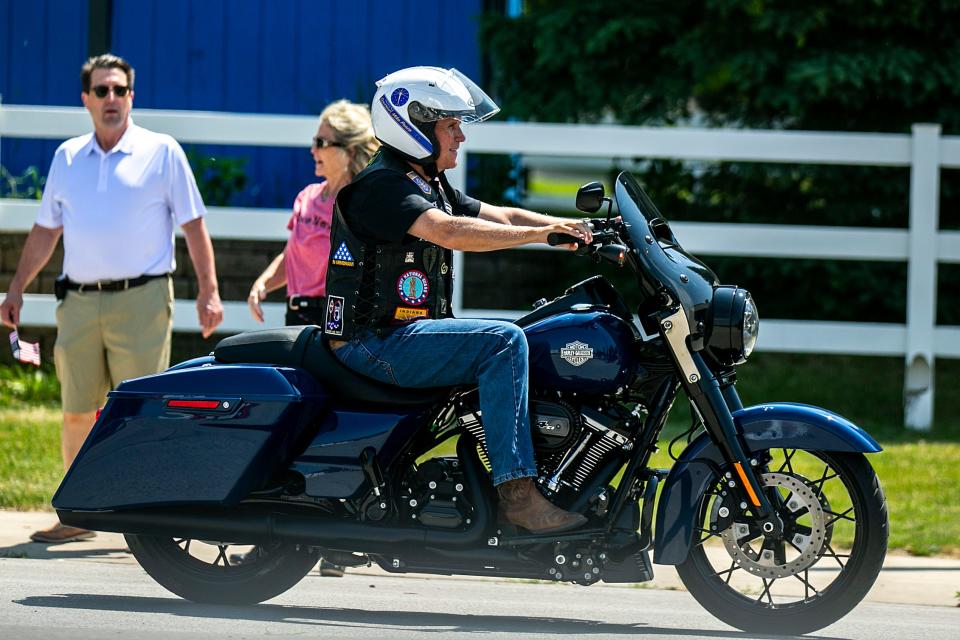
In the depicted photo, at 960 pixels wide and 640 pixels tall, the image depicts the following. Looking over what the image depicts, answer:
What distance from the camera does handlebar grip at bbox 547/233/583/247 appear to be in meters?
5.21

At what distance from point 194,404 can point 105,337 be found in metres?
1.67

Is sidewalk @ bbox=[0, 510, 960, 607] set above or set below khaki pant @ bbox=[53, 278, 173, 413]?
below

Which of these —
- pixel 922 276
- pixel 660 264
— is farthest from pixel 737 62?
pixel 660 264

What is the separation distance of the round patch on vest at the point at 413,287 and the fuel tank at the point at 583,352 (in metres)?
0.40

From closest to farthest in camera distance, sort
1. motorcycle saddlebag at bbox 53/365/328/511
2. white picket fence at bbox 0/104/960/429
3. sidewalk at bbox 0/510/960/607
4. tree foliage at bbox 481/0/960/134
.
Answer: motorcycle saddlebag at bbox 53/365/328/511, sidewalk at bbox 0/510/960/607, white picket fence at bbox 0/104/960/429, tree foliage at bbox 481/0/960/134

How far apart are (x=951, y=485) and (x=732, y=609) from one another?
11.0 feet

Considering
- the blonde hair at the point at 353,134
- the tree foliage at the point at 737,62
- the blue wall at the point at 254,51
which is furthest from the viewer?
the blue wall at the point at 254,51

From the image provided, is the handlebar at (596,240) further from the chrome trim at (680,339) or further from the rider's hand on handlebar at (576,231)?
the chrome trim at (680,339)

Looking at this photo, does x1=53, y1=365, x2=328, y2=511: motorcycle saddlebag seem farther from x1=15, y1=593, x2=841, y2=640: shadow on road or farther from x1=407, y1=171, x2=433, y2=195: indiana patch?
x1=407, y1=171, x2=433, y2=195: indiana patch

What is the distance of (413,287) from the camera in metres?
5.55

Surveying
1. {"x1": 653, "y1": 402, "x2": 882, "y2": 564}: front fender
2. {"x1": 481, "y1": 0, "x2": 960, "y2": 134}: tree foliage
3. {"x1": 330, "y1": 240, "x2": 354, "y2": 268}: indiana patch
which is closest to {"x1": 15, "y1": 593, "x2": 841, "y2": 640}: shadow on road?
{"x1": 653, "y1": 402, "x2": 882, "y2": 564}: front fender

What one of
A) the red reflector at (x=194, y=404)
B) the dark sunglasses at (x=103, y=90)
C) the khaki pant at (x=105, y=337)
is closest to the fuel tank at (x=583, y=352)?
the red reflector at (x=194, y=404)

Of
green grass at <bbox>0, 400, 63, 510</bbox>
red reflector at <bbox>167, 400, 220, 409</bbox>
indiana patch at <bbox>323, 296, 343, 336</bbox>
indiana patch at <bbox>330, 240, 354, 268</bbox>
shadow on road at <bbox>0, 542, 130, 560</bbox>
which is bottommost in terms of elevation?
shadow on road at <bbox>0, 542, 130, 560</bbox>

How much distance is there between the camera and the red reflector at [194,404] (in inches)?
220
